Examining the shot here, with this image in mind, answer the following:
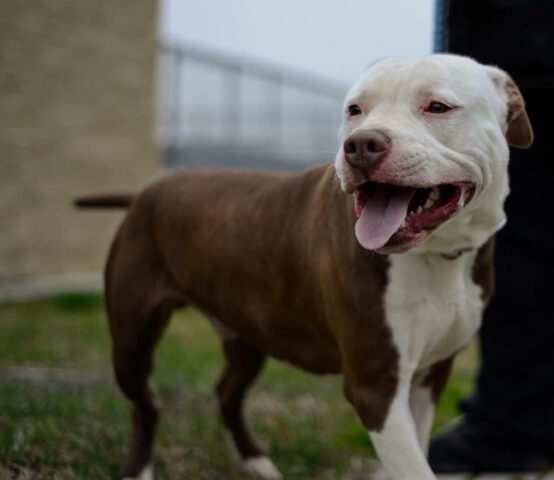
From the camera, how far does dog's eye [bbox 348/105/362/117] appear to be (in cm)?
267

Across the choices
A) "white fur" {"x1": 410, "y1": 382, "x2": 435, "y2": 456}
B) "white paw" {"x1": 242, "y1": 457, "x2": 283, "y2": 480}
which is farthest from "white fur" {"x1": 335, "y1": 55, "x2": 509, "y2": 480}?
"white paw" {"x1": 242, "y1": 457, "x2": 283, "y2": 480}

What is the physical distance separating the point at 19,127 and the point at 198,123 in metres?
3.13

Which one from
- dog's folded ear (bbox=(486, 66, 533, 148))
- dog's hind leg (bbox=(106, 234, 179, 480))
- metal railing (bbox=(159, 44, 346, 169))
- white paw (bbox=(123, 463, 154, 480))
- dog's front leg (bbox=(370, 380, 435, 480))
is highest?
dog's folded ear (bbox=(486, 66, 533, 148))

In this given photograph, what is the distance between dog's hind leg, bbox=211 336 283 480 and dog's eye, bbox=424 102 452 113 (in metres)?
1.66

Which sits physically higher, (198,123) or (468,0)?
(468,0)

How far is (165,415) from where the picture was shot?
15.1ft

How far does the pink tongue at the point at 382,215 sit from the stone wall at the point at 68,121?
7.00m

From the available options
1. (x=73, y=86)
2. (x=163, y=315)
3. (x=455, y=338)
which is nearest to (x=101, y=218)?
(x=73, y=86)

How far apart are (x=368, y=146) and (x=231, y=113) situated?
33.1 ft

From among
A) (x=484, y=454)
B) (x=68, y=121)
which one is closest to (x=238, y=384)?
(x=484, y=454)

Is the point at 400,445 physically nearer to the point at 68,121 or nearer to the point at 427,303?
the point at 427,303

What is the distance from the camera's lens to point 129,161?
10.5 m

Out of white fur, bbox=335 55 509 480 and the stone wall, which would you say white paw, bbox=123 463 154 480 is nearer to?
white fur, bbox=335 55 509 480

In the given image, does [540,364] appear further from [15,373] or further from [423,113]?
[15,373]
